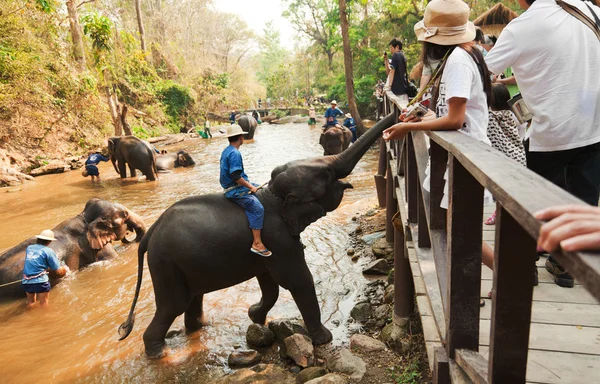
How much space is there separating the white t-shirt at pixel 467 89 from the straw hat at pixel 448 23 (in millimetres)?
115

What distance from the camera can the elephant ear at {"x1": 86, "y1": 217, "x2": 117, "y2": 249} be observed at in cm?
718

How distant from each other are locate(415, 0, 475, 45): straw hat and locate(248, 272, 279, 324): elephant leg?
3.32 metres

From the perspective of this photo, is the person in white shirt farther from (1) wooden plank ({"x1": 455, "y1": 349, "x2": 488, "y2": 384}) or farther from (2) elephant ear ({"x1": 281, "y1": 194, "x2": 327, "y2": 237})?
(2) elephant ear ({"x1": 281, "y1": 194, "x2": 327, "y2": 237})

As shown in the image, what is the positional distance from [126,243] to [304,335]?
488cm

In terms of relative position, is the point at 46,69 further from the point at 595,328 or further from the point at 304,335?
the point at 595,328

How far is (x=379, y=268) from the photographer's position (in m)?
6.30

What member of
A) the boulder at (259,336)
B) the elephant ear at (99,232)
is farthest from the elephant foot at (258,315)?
the elephant ear at (99,232)

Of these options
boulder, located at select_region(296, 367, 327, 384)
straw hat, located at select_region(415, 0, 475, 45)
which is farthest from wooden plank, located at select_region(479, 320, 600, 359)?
boulder, located at select_region(296, 367, 327, 384)

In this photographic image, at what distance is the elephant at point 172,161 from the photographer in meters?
15.3

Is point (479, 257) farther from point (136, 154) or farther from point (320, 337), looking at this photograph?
point (136, 154)

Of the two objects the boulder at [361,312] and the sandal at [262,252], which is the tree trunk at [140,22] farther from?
the sandal at [262,252]

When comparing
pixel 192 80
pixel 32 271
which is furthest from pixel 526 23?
pixel 192 80

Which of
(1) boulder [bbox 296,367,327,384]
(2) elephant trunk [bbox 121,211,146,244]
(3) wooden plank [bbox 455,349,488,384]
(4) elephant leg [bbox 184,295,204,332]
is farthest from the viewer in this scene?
(2) elephant trunk [bbox 121,211,146,244]

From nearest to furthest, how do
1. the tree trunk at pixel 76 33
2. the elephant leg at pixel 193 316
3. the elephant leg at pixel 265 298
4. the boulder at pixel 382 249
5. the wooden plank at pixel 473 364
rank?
1. the wooden plank at pixel 473 364
2. the elephant leg at pixel 265 298
3. the elephant leg at pixel 193 316
4. the boulder at pixel 382 249
5. the tree trunk at pixel 76 33
